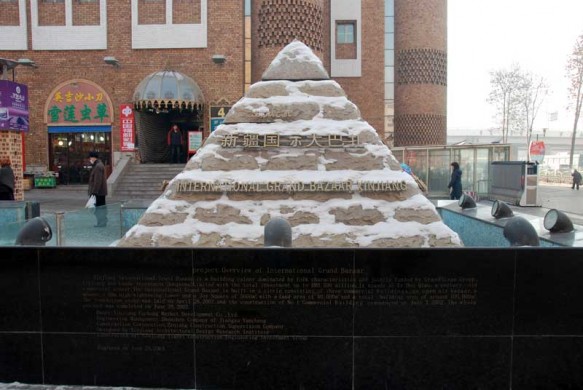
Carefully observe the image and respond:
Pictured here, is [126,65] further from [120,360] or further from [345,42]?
[120,360]

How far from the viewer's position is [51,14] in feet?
72.9

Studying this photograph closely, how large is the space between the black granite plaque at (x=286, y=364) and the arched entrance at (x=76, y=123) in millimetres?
21246

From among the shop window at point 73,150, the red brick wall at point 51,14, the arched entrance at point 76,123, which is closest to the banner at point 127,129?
the arched entrance at point 76,123

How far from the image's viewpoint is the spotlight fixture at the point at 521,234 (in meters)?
3.81

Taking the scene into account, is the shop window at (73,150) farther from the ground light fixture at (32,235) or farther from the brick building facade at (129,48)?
the ground light fixture at (32,235)

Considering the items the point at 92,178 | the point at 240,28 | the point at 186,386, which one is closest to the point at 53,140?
the point at 240,28

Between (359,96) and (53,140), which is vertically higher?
(359,96)

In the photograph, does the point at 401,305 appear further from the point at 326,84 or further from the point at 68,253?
the point at 326,84

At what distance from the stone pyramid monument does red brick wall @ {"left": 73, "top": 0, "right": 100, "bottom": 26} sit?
20244 millimetres

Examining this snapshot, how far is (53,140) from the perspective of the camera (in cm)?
2308

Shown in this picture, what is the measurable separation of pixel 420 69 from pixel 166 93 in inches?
647

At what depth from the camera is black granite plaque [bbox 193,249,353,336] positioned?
11.2 feet

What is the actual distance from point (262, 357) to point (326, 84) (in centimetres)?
355

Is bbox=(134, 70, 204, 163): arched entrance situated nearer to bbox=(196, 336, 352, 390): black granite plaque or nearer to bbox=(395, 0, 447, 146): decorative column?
bbox=(395, 0, 447, 146): decorative column
